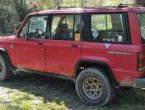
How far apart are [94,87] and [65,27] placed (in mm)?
1371

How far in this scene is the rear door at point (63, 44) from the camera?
7.00 meters

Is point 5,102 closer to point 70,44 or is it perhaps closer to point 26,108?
point 26,108

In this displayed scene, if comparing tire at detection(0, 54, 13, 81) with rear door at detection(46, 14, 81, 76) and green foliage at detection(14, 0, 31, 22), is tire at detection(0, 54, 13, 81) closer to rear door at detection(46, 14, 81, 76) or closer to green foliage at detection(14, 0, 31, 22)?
rear door at detection(46, 14, 81, 76)

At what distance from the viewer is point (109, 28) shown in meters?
6.59

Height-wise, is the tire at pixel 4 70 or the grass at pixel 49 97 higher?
the tire at pixel 4 70

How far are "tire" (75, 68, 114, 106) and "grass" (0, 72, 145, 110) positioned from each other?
0.15 meters

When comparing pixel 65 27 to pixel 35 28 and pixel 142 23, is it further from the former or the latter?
pixel 142 23

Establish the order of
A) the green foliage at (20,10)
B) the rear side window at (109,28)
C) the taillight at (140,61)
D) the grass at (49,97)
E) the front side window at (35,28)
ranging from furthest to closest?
the green foliage at (20,10), the front side window at (35,28), the grass at (49,97), the rear side window at (109,28), the taillight at (140,61)

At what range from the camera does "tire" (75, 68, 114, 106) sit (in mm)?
6617

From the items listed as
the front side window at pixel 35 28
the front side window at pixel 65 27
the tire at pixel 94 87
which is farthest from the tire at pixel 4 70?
the tire at pixel 94 87

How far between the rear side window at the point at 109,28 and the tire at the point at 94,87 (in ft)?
2.08

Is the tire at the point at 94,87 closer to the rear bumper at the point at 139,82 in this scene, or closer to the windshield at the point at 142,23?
the rear bumper at the point at 139,82

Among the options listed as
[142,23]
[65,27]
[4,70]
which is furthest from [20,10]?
[142,23]

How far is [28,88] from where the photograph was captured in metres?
8.13
